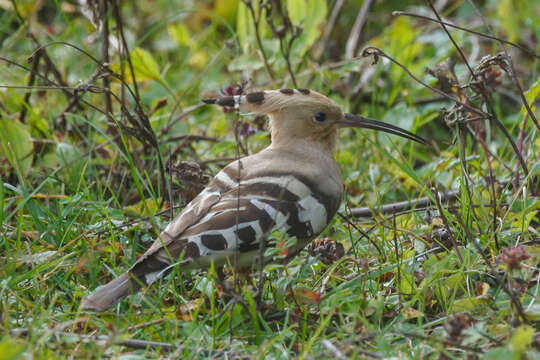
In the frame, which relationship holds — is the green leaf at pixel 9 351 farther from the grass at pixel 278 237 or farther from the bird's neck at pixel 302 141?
the bird's neck at pixel 302 141

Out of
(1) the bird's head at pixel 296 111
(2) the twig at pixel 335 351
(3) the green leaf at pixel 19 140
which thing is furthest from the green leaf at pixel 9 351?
(3) the green leaf at pixel 19 140

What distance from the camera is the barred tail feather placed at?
1736 mm

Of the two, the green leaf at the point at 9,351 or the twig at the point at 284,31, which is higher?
the twig at the point at 284,31

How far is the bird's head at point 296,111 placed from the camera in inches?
95.0

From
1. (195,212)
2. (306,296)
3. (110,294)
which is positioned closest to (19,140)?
(195,212)

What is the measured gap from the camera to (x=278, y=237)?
1667 mm

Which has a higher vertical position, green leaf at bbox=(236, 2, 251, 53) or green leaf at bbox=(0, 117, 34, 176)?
green leaf at bbox=(236, 2, 251, 53)

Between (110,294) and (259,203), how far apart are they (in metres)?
0.45

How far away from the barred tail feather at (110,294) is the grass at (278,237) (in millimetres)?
41

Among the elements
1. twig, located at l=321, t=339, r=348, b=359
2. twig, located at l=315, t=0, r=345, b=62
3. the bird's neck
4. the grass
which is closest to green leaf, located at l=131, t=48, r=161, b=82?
the grass

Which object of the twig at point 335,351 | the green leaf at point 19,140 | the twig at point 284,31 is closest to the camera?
the twig at point 335,351

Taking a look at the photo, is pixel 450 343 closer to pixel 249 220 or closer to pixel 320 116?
pixel 249 220

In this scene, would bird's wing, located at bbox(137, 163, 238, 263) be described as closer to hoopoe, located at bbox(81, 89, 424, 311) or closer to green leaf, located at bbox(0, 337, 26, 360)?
hoopoe, located at bbox(81, 89, 424, 311)

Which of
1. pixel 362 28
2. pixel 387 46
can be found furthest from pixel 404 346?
pixel 362 28
